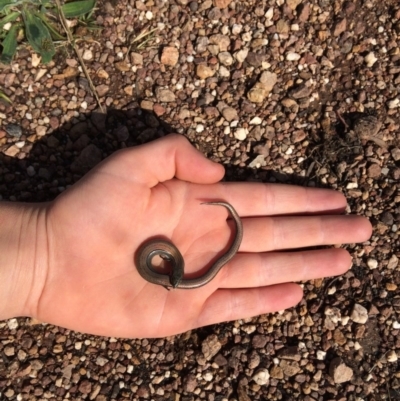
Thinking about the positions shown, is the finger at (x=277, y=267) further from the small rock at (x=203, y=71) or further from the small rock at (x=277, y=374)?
the small rock at (x=203, y=71)

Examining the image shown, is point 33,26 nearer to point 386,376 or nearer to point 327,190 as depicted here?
point 327,190

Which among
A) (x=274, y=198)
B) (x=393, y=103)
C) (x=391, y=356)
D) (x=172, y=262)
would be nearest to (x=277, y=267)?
(x=274, y=198)

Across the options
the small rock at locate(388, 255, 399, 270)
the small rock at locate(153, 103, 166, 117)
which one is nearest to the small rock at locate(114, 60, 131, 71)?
the small rock at locate(153, 103, 166, 117)

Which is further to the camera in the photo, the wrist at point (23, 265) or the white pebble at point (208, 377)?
the white pebble at point (208, 377)

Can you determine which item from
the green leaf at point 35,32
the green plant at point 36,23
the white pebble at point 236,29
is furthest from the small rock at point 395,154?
the green leaf at point 35,32

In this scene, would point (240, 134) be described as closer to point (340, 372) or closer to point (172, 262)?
point (172, 262)

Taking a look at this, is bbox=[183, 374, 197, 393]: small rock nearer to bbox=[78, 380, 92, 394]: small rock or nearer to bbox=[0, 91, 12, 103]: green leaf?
bbox=[78, 380, 92, 394]: small rock

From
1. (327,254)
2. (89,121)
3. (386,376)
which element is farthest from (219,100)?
(386,376)
